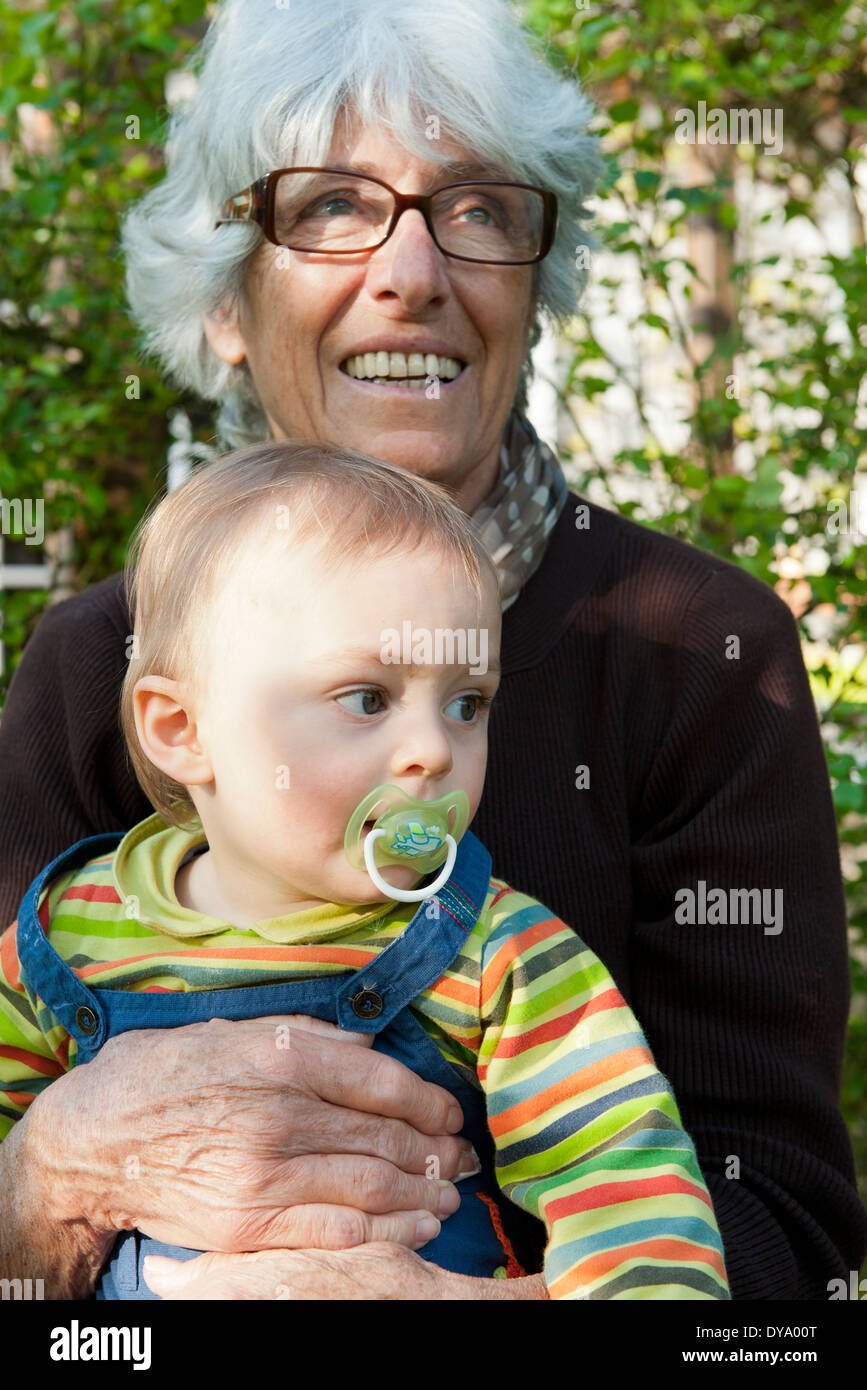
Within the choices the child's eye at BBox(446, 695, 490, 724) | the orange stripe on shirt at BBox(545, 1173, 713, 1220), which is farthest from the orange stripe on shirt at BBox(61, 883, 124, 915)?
the orange stripe on shirt at BBox(545, 1173, 713, 1220)

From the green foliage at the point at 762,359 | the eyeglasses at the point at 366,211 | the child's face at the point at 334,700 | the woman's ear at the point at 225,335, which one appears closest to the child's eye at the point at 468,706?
the child's face at the point at 334,700

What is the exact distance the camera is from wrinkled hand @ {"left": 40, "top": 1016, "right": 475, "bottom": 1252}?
1.62 metres

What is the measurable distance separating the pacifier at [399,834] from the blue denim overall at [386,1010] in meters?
0.06

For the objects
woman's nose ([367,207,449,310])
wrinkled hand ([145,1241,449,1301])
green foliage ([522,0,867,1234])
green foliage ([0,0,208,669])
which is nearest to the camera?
Result: wrinkled hand ([145,1241,449,1301])

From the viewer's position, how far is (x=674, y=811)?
2.18 meters

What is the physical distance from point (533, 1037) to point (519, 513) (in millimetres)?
996

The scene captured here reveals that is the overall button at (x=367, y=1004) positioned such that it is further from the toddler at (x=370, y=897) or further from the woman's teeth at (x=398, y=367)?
the woman's teeth at (x=398, y=367)

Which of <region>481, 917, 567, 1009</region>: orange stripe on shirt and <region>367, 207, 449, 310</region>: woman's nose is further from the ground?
<region>367, 207, 449, 310</region>: woman's nose

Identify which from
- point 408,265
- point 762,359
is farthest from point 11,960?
point 762,359

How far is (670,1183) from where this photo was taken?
1500 mm

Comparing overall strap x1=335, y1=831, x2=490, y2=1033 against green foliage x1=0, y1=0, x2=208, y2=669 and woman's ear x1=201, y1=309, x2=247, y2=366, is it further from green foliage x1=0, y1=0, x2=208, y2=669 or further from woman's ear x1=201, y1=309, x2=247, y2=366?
green foliage x1=0, y1=0, x2=208, y2=669

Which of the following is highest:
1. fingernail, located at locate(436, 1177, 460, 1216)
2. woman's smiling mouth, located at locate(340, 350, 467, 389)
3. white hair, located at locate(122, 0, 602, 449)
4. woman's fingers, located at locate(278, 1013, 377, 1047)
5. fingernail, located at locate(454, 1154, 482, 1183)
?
white hair, located at locate(122, 0, 602, 449)

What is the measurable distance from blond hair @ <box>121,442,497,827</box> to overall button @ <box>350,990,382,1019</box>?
0.39 metres

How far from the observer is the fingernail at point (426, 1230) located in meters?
1.64
